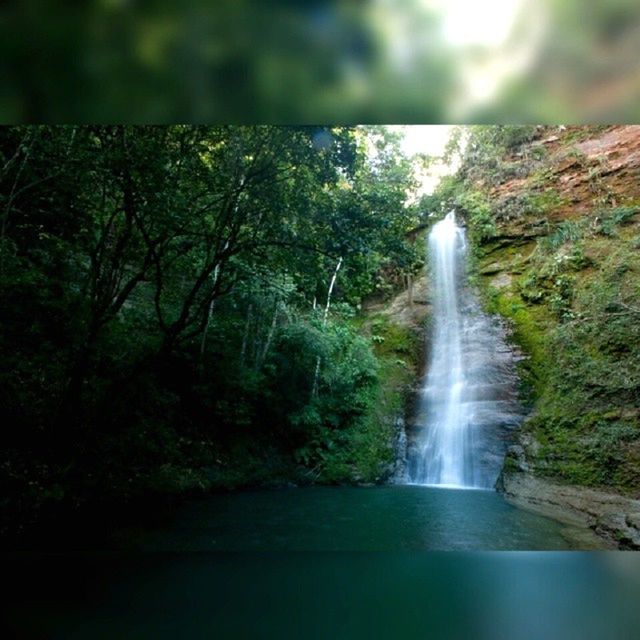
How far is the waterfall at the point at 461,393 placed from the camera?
8.98 metres

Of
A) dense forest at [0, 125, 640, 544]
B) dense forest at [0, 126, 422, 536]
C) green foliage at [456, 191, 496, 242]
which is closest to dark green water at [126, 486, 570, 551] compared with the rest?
dense forest at [0, 125, 640, 544]

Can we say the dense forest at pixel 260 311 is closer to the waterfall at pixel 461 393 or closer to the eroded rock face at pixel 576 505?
the eroded rock face at pixel 576 505

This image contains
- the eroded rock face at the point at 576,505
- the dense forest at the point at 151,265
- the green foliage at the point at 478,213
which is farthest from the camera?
the green foliage at the point at 478,213

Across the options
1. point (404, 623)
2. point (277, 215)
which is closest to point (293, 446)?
point (277, 215)

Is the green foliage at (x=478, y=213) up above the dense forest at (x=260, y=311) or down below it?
above

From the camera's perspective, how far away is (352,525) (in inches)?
218

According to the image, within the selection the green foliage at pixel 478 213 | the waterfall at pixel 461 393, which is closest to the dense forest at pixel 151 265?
the waterfall at pixel 461 393

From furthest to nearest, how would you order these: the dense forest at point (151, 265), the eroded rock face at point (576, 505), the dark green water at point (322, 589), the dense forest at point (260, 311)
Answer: the dense forest at point (260, 311)
the dense forest at point (151, 265)
the eroded rock face at point (576, 505)
the dark green water at point (322, 589)

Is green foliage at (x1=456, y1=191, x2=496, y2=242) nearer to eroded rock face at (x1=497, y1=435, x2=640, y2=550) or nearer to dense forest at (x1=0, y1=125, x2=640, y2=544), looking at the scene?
dense forest at (x1=0, y1=125, x2=640, y2=544)

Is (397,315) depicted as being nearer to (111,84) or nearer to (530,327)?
(530,327)

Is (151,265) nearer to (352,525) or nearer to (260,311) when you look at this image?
(260,311)

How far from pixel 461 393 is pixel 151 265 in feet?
22.8

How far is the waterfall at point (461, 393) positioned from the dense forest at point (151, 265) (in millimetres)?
3427

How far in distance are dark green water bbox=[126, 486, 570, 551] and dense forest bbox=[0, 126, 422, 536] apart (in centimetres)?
108
